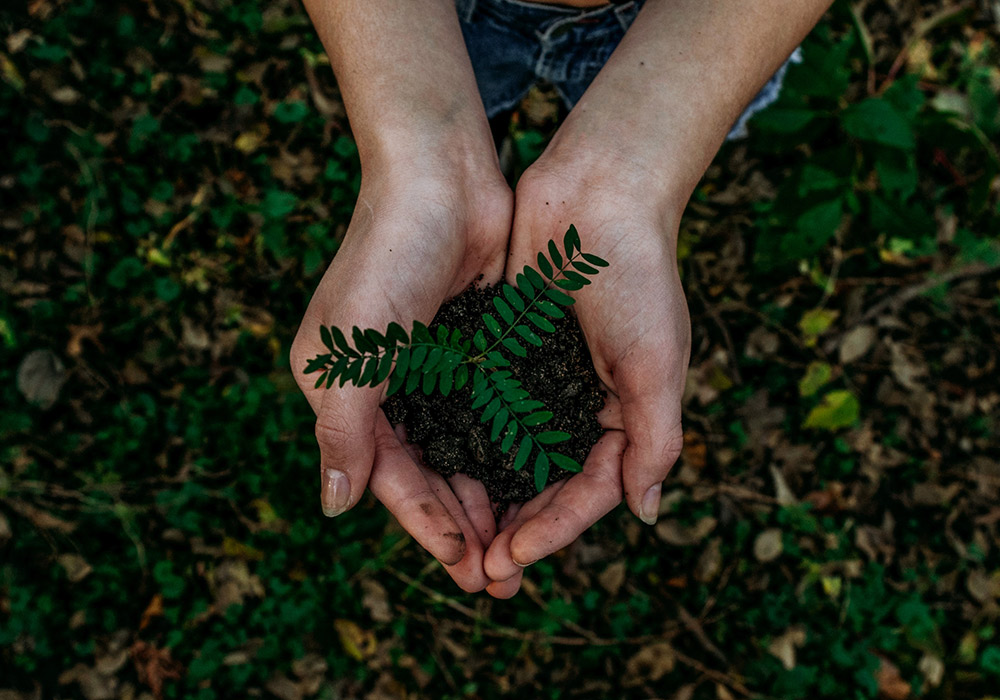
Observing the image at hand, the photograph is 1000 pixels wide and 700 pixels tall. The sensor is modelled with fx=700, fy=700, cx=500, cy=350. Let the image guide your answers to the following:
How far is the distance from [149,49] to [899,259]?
13.8 ft

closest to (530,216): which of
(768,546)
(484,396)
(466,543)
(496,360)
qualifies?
(496,360)

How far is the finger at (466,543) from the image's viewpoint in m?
2.26

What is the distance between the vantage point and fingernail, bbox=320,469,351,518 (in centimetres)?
217

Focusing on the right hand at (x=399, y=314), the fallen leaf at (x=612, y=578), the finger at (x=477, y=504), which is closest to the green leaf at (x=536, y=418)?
the right hand at (x=399, y=314)

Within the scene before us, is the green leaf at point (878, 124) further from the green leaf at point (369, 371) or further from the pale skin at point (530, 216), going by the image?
the green leaf at point (369, 371)

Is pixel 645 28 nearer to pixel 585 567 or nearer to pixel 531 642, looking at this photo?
pixel 585 567

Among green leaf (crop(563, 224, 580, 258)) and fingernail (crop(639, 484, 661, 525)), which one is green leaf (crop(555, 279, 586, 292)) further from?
fingernail (crop(639, 484, 661, 525))

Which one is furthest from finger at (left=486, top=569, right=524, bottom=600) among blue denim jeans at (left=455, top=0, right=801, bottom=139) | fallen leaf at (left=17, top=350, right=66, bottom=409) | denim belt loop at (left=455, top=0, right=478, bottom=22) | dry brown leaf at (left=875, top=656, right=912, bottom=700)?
fallen leaf at (left=17, top=350, right=66, bottom=409)

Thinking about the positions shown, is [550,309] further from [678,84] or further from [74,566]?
[74,566]

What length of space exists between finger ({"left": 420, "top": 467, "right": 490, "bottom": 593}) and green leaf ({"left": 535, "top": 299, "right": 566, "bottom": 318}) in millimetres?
730

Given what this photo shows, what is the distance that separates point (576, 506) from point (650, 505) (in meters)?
0.27

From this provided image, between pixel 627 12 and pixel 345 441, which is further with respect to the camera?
pixel 627 12

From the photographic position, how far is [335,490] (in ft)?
7.14

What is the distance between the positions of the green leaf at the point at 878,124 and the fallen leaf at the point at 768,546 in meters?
1.94
